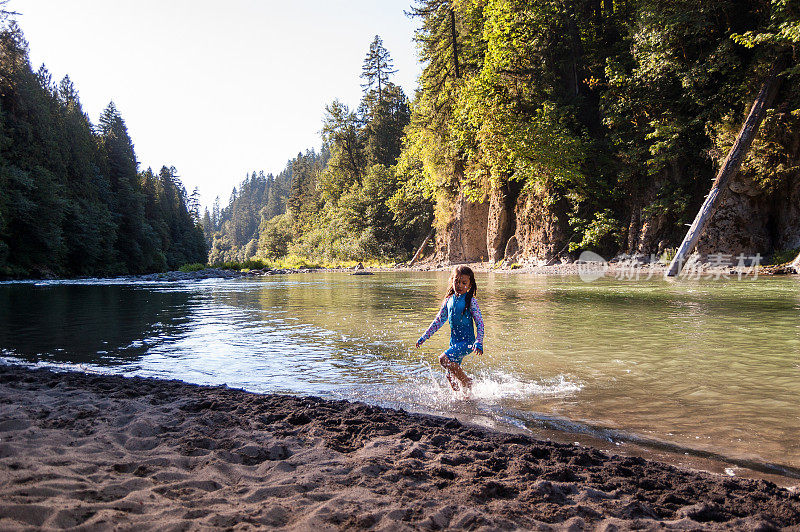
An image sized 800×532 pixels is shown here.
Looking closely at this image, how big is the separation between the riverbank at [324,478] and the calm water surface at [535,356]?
3.53ft

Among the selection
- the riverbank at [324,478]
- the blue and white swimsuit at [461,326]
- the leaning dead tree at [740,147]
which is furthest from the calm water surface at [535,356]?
the leaning dead tree at [740,147]

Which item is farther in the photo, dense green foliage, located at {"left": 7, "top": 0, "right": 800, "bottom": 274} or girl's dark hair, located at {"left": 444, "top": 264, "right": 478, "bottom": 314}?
dense green foliage, located at {"left": 7, "top": 0, "right": 800, "bottom": 274}

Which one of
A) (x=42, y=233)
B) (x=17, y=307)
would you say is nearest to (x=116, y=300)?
(x=17, y=307)

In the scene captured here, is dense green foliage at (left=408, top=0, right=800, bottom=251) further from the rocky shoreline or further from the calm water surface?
the calm water surface

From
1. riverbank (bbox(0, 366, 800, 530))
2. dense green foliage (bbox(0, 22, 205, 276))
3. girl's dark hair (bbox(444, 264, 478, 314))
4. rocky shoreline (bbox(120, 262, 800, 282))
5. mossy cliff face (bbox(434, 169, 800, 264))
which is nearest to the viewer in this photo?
riverbank (bbox(0, 366, 800, 530))

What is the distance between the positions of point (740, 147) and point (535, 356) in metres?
19.5

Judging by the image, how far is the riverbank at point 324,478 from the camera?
2938 mm

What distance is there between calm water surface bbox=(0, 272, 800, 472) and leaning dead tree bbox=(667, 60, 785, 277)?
22.8 ft

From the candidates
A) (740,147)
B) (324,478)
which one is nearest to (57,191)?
(324,478)

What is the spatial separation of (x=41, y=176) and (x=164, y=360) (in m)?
40.7

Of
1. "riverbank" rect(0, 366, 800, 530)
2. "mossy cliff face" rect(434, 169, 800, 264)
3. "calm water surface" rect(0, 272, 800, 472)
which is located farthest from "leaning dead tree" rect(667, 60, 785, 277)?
"riverbank" rect(0, 366, 800, 530)

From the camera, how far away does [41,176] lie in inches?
1537

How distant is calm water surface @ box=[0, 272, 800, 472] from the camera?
518cm

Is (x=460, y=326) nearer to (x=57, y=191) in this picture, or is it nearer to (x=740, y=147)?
(x=740, y=147)
